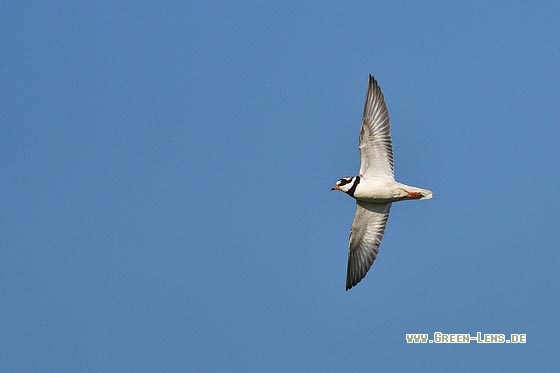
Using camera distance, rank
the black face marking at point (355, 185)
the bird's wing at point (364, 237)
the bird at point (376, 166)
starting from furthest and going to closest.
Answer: the bird's wing at point (364, 237) < the black face marking at point (355, 185) < the bird at point (376, 166)

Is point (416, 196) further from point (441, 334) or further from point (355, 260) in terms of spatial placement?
point (441, 334)

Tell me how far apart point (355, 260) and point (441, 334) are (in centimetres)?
465

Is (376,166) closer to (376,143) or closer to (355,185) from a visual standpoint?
(376,143)

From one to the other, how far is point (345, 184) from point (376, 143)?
1602 millimetres

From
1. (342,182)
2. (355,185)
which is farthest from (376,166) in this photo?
(342,182)

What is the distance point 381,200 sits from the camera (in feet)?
106

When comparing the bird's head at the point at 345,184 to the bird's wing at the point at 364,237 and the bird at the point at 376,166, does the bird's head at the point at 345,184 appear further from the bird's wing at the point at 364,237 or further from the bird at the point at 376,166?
the bird's wing at the point at 364,237

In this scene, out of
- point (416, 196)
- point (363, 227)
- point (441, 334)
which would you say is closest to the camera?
point (416, 196)

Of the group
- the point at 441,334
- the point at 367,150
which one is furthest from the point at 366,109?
the point at 441,334

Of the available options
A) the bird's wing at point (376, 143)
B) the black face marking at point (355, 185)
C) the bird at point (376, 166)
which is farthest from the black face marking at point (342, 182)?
the bird's wing at point (376, 143)

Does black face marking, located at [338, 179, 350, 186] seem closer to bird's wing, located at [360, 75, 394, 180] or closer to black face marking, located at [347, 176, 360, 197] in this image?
black face marking, located at [347, 176, 360, 197]

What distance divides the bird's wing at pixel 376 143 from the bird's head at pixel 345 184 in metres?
0.38

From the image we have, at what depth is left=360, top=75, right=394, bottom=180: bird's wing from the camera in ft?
105

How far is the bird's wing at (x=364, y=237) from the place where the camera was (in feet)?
110
